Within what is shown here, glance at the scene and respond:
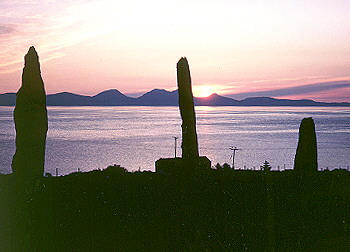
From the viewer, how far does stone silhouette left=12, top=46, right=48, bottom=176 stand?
1750 cm

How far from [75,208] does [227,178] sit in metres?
5.48

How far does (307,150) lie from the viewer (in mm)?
20094

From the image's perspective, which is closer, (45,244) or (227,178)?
(45,244)

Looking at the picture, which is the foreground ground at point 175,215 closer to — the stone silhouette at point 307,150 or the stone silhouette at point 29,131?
the stone silhouette at point 29,131

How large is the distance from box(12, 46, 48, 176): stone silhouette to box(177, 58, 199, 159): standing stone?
5.76 meters

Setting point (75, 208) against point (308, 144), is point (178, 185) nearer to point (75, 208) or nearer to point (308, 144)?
point (75, 208)

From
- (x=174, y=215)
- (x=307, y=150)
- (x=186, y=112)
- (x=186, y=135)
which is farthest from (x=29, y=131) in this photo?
(x=307, y=150)

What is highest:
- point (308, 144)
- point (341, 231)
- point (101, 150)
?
point (308, 144)

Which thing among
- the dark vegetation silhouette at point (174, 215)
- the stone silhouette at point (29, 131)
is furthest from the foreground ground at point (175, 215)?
the stone silhouette at point (29, 131)

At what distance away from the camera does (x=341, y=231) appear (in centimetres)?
1134

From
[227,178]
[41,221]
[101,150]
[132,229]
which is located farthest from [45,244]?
[101,150]

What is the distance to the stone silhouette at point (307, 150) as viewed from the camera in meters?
20.0

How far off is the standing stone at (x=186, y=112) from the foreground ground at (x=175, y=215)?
4273 mm

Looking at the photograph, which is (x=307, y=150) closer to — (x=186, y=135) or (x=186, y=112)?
(x=186, y=135)
